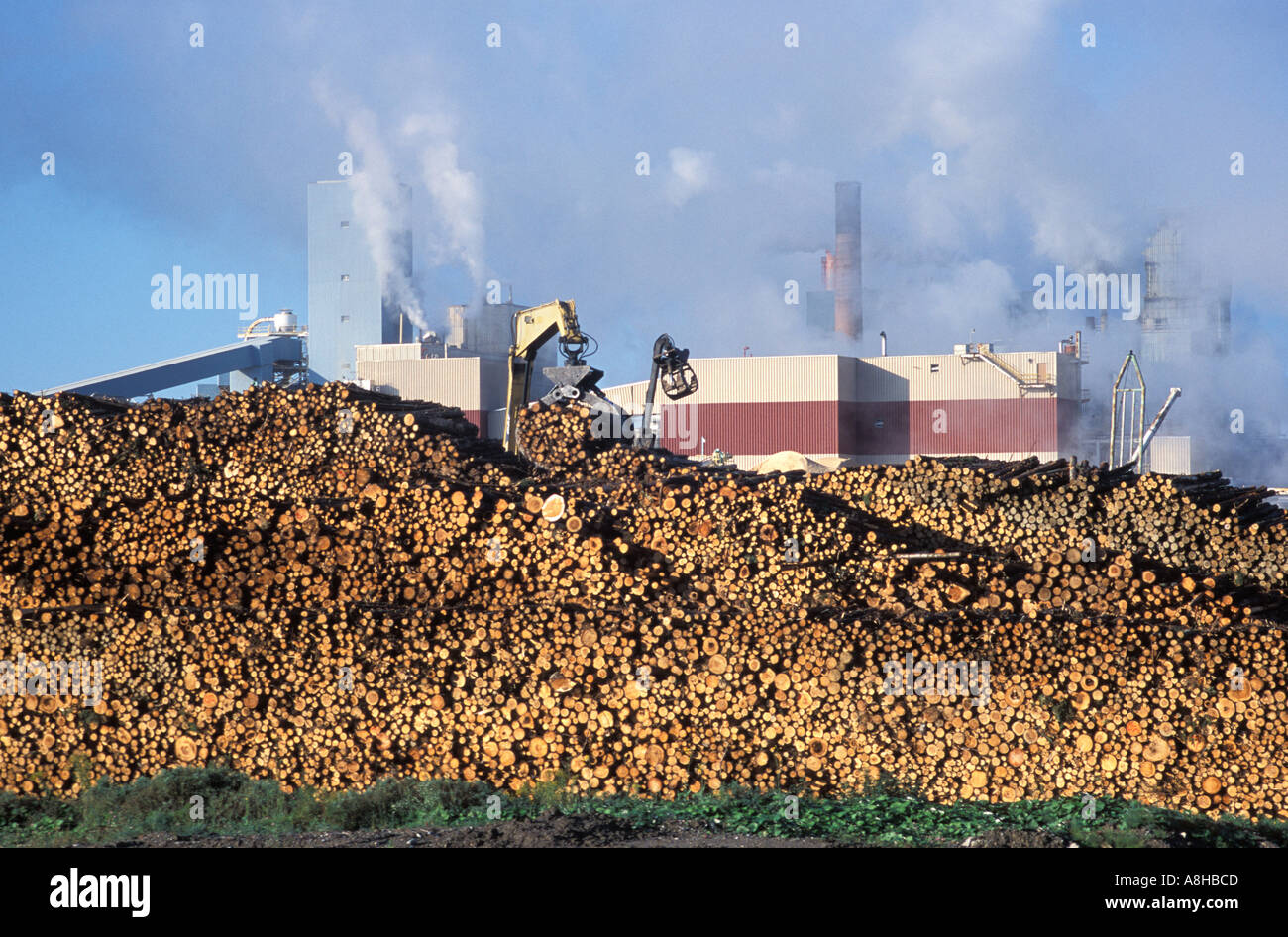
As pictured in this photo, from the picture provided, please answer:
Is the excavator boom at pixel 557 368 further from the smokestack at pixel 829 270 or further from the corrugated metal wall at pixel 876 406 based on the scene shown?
the smokestack at pixel 829 270

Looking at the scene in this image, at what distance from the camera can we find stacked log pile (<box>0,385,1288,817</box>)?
6406mm

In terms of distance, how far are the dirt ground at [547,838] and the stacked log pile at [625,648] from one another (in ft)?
2.48

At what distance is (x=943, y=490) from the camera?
26.8 ft

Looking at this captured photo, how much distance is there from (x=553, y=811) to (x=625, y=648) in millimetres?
1031

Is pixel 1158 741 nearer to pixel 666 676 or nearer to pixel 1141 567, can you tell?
pixel 1141 567

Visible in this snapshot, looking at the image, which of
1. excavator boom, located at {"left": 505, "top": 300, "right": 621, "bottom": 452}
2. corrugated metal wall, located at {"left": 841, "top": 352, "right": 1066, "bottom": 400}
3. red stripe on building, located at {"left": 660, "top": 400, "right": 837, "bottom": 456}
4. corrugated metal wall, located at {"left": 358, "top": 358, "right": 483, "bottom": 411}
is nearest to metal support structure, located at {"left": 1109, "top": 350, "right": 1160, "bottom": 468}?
corrugated metal wall, located at {"left": 841, "top": 352, "right": 1066, "bottom": 400}

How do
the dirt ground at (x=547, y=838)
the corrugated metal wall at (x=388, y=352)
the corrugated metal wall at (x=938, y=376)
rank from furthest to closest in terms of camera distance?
the corrugated metal wall at (x=388, y=352)
the corrugated metal wall at (x=938, y=376)
the dirt ground at (x=547, y=838)

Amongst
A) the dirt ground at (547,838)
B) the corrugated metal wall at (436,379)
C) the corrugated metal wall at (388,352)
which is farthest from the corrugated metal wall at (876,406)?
the dirt ground at (547,838)

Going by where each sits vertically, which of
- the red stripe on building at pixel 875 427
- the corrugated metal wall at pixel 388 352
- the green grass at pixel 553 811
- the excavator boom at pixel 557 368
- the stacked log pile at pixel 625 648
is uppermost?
the corrugated metal wall at pixel 388 352

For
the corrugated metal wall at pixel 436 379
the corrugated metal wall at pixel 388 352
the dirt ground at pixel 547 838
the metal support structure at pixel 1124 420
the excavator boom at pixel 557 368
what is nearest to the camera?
the dirt ground at pixel 547 838

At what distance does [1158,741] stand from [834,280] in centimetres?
4844

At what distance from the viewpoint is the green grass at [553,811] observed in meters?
5.81

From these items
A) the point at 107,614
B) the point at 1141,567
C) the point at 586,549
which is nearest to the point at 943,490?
the point at 1141,567
